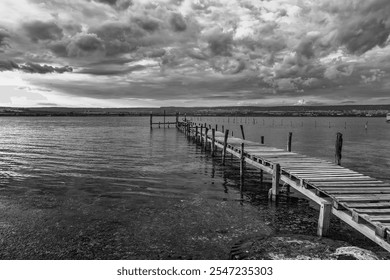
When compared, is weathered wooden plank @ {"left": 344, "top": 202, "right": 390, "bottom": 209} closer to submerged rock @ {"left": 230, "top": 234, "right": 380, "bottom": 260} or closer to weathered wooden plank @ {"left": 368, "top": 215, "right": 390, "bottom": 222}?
weathered wooden plank @ {"left": 368, "top": 215, "right": 390, "bottom": 222}

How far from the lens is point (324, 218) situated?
8656 mm

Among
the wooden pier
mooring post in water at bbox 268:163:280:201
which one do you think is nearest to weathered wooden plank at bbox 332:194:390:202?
the wooden pier

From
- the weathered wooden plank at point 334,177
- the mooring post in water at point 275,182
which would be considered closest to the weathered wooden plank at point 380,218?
the weathered wooden plank at point 334,177

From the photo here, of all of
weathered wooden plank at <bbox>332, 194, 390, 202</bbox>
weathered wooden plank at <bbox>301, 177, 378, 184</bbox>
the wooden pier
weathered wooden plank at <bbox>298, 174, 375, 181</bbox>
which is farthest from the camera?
weathered wooden plank at <bbox>298, 174, 375, 181</bbox>

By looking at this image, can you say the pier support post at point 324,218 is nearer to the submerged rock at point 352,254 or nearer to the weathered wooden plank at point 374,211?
the weathered wooden plank at point 374,211

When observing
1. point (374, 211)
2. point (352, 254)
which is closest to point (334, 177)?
point (374, 211)

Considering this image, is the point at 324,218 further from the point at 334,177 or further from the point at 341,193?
the point at 334,177

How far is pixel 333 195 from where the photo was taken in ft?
28.9

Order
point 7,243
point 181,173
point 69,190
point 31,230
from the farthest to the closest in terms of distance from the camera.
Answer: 1. point 181,173
2. point 69,190
3. point 31,230
4. point 7,243

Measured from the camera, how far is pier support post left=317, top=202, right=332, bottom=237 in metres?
8.54

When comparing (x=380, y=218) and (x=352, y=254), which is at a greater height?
(x=380, y=218)
